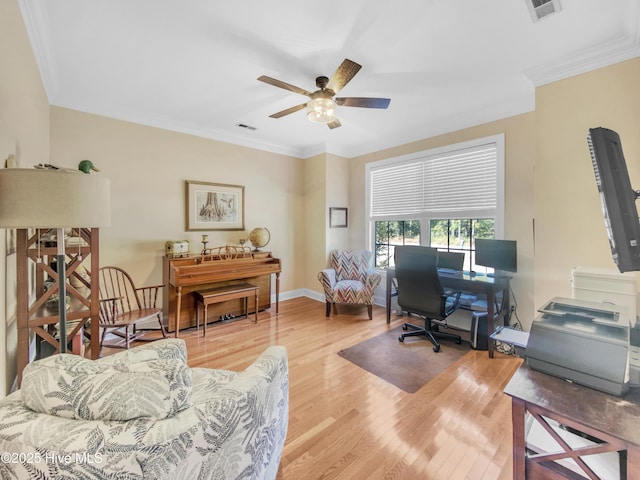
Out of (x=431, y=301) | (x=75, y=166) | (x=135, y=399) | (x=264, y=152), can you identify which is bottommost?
(x=431, y=301)

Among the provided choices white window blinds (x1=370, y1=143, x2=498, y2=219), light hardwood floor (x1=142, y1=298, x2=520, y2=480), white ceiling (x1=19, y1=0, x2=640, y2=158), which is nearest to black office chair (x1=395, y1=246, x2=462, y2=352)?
light hardwood floor (x1=142, y1=298, x2=520, y2=480)

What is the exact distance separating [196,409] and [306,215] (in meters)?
4.17

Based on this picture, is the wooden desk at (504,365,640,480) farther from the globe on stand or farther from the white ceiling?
the globe on stand

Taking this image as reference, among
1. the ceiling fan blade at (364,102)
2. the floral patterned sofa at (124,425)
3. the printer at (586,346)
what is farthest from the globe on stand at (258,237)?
the printer at (586,346)

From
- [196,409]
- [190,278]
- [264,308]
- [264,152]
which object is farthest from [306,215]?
[196,409]

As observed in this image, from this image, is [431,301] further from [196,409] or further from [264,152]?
[264,152]

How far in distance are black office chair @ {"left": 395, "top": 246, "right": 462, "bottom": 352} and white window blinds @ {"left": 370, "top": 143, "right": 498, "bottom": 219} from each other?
43.8 inches

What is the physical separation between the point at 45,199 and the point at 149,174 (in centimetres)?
248

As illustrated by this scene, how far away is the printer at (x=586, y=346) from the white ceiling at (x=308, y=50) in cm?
183

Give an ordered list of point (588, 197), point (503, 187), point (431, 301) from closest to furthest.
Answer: point (588, 197)
point (431, 301)
point (503, 187)

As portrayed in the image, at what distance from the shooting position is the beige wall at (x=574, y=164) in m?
1.94

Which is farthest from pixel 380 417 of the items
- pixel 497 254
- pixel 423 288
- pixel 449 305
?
pixel 497 254

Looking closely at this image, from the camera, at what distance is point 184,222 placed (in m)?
3.62

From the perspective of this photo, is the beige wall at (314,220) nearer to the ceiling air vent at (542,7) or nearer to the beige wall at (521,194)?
the beige wall at (521,194)
